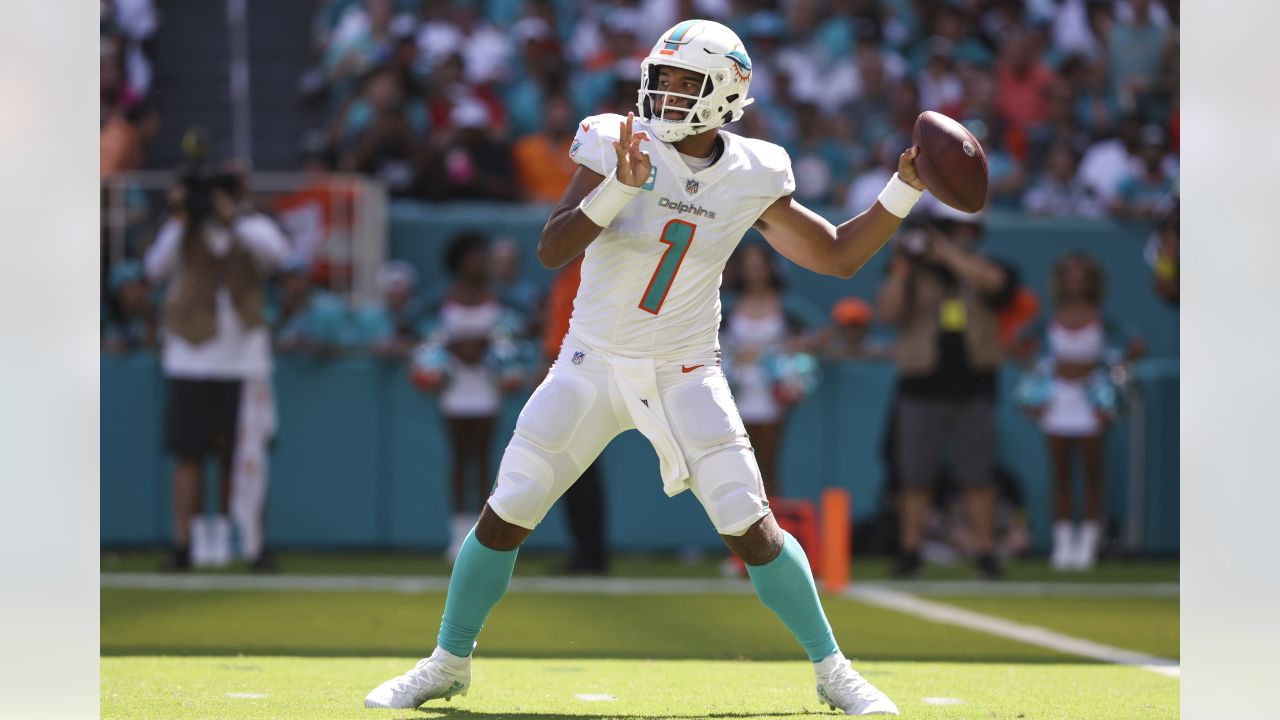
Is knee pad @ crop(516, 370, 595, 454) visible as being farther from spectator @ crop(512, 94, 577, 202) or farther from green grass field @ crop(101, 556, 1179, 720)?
spectator @ crop(512, 94, 577, 202)

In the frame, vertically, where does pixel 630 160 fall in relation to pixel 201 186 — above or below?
below

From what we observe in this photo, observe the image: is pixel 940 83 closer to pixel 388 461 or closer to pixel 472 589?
pixel 388 461

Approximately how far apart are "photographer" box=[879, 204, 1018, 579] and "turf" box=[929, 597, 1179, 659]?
103 centimetres

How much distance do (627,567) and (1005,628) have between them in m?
3.44

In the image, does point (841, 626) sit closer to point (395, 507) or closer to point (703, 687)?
point (703, 687)

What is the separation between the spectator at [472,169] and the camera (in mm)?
13172

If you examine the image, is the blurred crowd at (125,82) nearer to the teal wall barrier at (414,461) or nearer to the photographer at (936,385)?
the teal wall barrier at (414,461)

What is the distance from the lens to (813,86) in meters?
15.3

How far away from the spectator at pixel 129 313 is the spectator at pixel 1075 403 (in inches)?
228

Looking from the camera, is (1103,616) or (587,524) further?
(587,524)

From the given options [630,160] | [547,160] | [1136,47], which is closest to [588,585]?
[547,160]

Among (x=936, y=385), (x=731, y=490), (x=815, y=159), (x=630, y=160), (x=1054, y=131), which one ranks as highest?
(x=1054, y=131)

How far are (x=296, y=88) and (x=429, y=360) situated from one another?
18.7ft
